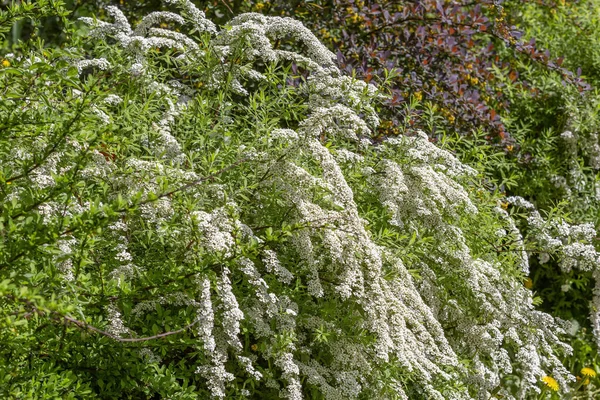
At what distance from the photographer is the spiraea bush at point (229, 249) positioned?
2.62m

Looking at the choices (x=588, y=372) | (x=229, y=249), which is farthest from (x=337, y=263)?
(x=588, y=372)

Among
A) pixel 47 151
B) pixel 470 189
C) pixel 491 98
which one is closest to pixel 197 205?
pixel 47 151

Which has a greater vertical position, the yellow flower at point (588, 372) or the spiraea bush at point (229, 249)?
the spiraea bush at point (229, 249)

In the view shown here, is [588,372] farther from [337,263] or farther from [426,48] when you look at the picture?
[337,263]

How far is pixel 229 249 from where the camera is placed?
9.45 ft

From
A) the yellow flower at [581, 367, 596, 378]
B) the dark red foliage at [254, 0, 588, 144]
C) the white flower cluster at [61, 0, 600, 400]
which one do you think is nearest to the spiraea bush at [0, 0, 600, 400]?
the white flower cluster at [61, 0, 600, 400]

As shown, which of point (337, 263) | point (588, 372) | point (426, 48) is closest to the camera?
point (337, 263)

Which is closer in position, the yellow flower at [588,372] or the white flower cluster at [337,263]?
the white flower cluster at [337,263]

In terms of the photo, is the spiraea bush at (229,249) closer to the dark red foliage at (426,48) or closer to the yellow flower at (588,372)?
the yellow flower at (588,372)

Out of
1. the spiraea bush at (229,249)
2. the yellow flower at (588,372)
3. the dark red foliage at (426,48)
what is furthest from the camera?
the dark red foliage at (426,48)

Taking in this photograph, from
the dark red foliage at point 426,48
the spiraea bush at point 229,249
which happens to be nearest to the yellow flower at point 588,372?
the spiraea bush at point 229,249

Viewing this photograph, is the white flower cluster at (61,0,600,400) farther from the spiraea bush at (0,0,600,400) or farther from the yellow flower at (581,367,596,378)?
the yellow flower at (581,367,596,378)

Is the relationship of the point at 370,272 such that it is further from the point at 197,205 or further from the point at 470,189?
the point at 470,189

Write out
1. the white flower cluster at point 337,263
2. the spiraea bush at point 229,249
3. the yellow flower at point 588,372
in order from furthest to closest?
the yellow flower at point 588,372 < the white flower cluster at point 337,263 < the spiraea bush at point 229,249
